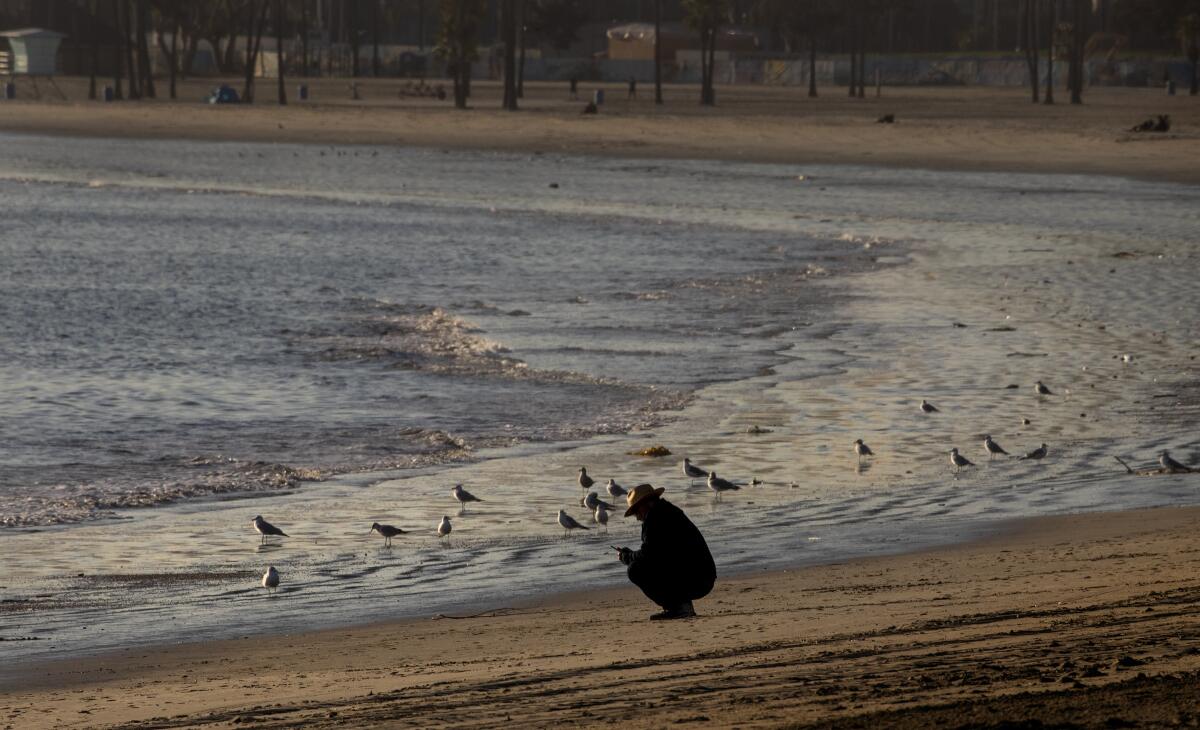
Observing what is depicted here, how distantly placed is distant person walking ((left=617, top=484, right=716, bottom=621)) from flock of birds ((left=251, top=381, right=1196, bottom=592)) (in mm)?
2535

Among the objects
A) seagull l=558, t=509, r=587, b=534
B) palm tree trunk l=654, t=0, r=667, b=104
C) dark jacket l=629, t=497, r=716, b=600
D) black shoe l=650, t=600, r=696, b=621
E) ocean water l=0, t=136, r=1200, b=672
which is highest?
palm tree trunk l=654, t=0, r=667, b=104

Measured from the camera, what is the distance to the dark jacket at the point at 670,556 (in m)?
8.12

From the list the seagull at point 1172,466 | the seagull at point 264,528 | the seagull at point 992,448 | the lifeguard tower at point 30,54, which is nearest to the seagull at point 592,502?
the seagull at point 264,528

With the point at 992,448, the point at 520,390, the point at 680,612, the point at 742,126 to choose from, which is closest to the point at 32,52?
the point at 742,126

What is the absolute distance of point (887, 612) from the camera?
812 cm

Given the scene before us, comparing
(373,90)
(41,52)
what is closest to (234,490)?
(373,90)

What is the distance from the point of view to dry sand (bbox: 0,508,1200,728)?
6.13 meters

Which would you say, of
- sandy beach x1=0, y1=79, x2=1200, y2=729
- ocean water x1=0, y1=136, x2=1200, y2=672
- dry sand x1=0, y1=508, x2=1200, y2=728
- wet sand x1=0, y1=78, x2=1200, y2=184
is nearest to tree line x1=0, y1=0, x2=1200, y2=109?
wet sand x1=0, y1=78, x2=1200, y2=184

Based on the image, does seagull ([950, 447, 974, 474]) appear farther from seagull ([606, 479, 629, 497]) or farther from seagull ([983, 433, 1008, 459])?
seagull ([606, 479, 629, 497])

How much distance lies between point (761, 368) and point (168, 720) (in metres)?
11.9

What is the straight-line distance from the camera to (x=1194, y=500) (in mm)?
11492

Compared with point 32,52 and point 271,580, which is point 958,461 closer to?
point 271,580

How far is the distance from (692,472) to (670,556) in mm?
4545

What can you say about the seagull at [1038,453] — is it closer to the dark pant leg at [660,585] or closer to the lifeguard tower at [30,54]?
the dark pant leg at [660,585]
